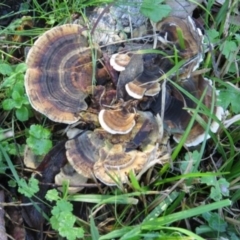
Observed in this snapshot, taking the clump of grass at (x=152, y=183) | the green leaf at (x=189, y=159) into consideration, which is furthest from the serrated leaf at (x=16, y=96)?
the green leaf at (x=189, y=159)

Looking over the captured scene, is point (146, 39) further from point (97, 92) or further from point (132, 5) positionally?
point (97, 92)

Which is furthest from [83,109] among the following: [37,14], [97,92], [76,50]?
[37,14]

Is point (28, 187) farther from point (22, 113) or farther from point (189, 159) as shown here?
point (189, 159)

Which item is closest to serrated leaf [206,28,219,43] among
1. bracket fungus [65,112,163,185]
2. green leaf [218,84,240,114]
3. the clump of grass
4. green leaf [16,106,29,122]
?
the clump of grass

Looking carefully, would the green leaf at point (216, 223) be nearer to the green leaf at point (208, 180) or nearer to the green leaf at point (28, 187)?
the green leaf at point (208, 180)

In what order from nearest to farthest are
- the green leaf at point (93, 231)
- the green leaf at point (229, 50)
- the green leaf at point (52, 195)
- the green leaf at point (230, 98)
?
the green leaf at point (93, 231)
the green leaf at point (52, 195)
the green leaf at point (230, 98)
the green leaf at point (229, 50)

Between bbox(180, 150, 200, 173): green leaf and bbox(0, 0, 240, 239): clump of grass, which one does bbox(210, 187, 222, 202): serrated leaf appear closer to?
bbox(0, 0, 240, 239): clump of grass

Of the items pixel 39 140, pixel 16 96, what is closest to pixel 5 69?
pixel 16 96
